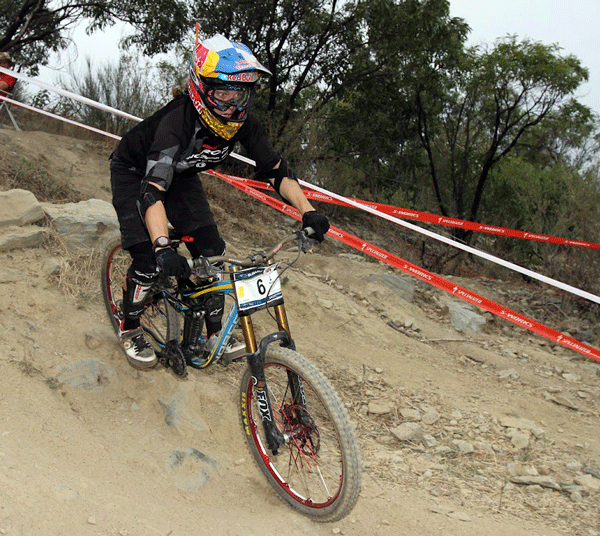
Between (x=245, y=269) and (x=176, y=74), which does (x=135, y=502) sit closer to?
(x=245, y=269)

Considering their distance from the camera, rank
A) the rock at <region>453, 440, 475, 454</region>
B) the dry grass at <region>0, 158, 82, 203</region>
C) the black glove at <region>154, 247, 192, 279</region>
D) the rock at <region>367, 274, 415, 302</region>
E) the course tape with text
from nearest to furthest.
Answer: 1. the black glove at <region>154, 247, 192, 279</region>
2. the rock at <region>453, 440, 475, 454</region>
3. the course tape with text
4. the dry grass at <region>0, 158, 82, 203</region>
5. the rock at <region>367, 274, 415, 302</region>

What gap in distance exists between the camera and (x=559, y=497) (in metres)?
3.95

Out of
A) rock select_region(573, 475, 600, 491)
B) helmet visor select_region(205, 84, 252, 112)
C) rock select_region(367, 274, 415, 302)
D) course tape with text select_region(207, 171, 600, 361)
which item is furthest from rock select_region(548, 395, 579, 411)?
helmet visor select_region(205, 84, 252, 112)

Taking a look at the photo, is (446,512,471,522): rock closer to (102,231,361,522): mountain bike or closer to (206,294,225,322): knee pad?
(102,231,361,522): mountain bike

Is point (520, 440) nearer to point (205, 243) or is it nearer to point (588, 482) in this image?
point (588, 482)

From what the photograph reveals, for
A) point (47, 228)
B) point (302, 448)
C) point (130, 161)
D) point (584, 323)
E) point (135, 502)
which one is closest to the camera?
point (135, 502)

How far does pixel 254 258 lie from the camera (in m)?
3.06

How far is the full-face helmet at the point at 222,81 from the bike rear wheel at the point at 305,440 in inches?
50.3

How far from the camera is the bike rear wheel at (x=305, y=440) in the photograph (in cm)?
294

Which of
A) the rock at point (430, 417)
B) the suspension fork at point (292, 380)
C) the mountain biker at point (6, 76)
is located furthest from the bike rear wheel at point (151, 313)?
the mountain biker at point (6, 76)

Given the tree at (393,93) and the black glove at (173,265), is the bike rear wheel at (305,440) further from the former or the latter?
the tree at (393,93)

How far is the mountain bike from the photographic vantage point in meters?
2.96

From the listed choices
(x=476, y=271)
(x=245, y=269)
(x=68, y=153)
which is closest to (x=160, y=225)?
(x=245, y=269)

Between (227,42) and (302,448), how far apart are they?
2.24 metres
